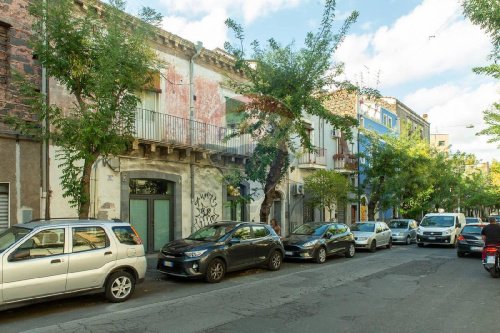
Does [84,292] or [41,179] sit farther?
[41,179]

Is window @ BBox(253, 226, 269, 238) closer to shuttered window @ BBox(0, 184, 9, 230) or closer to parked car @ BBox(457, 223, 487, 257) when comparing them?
shuttered window @ BBox(0, 184, 9, 230)

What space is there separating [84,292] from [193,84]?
11903 mm

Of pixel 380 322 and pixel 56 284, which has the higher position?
pixel 56 284

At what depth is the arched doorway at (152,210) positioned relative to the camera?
53.8 feet

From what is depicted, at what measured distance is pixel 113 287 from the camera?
28.9 ft

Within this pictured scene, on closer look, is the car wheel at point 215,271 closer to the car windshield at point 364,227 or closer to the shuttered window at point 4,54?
the shuttered window at point 4,54

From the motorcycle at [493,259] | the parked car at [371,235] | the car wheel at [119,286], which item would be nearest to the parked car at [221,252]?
the car wheel at [119,286]

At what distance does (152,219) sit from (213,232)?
5369 mm

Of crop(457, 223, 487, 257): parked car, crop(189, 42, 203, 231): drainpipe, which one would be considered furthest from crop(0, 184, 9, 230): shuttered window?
crop(457, 223, 487, 257): parked car

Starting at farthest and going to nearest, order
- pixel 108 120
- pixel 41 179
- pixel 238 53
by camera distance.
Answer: pixel 238 53 → pixel 41 179 → pixel 108 120

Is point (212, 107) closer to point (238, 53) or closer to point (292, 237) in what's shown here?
point (238, 53)

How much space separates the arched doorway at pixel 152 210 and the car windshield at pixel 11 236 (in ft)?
26.3

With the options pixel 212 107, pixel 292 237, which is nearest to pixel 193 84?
pixel 212 107

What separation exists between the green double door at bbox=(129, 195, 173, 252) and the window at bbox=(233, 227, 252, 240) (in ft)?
17.5
